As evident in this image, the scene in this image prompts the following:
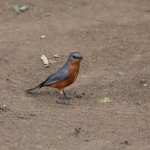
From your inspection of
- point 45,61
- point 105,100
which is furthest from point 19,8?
point 105,100

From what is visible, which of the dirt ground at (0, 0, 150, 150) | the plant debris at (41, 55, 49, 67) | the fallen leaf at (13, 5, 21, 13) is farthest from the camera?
the fallen leaf at (13, 5, 21, 13)

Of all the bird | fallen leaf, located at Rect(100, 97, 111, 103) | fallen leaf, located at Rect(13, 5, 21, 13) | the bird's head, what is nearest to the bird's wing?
the bird

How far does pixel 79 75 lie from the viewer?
9672mm

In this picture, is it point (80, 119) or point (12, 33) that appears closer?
point (80, 119)

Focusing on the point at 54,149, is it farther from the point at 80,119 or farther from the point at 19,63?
the point at 19,63

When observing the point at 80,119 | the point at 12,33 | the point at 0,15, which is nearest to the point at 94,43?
the point at 12,33

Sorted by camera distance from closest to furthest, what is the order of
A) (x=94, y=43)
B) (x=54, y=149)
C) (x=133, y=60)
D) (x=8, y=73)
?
(x=54, y=149), (x=8, y=73), (x=133, y=60), (x=94, y=43)

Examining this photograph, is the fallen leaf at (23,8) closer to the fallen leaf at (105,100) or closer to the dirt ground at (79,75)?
the dirt ground at (79,75)

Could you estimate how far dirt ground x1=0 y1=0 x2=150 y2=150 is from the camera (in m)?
6.91

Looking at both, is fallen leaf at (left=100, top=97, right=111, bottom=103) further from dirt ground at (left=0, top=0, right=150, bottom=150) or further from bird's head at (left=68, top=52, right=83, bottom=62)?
bird's head at (left=68, top=52, right=83, bottom=62)

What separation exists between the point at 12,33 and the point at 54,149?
5.36m

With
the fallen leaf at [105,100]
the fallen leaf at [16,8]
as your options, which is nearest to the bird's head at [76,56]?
the fallen leaf at [105,100]

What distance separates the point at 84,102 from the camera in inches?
329

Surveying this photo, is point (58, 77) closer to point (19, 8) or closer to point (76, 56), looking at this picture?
point (76, 56)
